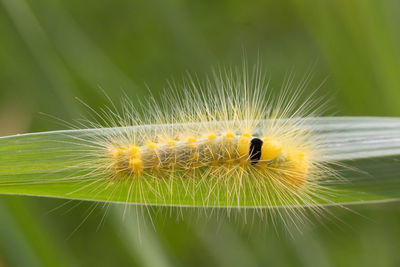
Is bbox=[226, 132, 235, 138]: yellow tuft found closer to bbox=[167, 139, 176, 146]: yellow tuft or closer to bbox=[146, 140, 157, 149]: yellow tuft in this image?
bbox=[167, 139, 176, 146]: yellow tuft

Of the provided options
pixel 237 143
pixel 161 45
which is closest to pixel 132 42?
pixel 161 45

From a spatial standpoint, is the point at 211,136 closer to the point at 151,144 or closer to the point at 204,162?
the point at 204,162

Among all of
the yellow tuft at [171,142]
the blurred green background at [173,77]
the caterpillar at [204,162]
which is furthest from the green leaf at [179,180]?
the blurred green background at [173,77]

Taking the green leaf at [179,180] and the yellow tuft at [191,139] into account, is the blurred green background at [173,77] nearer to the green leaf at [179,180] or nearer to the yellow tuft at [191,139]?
the green leaf at [179,180]

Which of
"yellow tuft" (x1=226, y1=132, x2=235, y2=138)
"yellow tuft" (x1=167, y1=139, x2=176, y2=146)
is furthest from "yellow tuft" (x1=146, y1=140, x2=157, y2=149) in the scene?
"yellow tuft" (x1=226, y1=132, x2=235, y2=138)

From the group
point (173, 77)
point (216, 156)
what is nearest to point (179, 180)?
point (216, 156)

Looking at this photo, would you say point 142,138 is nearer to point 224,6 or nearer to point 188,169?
point 188,169
